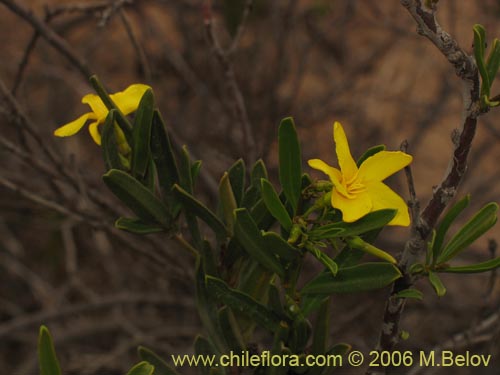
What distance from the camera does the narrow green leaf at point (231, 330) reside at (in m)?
0.82

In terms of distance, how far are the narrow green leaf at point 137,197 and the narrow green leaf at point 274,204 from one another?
15cm

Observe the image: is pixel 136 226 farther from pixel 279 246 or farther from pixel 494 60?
pixel 494 60

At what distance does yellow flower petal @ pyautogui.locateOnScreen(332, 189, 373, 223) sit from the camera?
68 centimetres

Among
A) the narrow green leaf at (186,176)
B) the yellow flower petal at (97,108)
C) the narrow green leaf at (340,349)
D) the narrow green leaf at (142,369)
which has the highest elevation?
the yellow flower petal at (97,108)

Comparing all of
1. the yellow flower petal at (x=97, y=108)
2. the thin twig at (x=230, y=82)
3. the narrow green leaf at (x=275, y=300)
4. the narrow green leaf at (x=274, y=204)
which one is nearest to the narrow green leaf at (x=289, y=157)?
the narrow green leaf at (x=274, y=204)

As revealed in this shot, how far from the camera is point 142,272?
2.33m

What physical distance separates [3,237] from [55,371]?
169 centimetres

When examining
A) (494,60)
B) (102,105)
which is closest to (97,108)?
(102,105)

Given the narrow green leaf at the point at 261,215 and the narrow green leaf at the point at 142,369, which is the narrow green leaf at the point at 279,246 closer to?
the narrow green leaf at the point at 261,215

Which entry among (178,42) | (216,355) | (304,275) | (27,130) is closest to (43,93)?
(178,42)

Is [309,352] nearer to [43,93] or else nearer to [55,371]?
[55,371]

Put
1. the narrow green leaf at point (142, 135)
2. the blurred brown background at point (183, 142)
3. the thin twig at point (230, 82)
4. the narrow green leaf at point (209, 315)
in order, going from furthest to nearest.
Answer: the blurred brown background at point (183, 142), the thin twig at point (230, 82), the narrow green leaf at point (209, 315), the narrow green leaf at point (142, 135)

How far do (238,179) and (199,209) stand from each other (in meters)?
0.08

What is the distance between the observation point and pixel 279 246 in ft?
2.35
